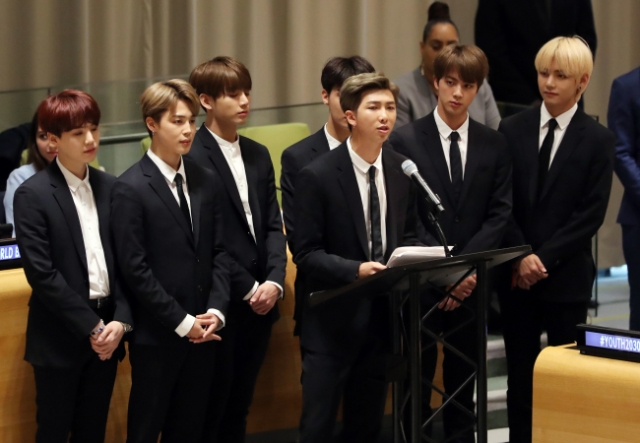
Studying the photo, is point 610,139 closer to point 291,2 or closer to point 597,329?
point 597,329

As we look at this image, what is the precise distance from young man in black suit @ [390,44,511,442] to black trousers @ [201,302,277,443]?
0.61m

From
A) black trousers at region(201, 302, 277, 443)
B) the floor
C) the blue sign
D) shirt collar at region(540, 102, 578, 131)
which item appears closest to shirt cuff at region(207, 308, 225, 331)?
black trousers at region(201, 302, 277, 443)

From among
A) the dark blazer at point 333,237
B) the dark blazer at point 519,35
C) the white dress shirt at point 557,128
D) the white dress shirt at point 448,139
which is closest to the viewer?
the dark blazer at point 333,237

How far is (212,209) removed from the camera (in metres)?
3.40

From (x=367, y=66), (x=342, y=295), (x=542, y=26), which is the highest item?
(x=542, y=26)

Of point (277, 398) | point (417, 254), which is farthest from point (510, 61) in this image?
point (417, 254)

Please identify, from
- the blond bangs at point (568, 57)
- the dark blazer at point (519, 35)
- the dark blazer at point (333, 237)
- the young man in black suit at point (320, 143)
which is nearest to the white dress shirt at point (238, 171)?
the young man in black suit at point (320, 143)

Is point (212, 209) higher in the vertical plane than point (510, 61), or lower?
lower

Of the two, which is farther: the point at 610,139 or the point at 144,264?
the point at 610,139

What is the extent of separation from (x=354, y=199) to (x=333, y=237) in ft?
0.47

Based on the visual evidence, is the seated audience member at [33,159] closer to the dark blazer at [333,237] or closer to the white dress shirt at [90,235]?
the white dress shirt at [90,235]

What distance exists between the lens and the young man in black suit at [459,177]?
3.66 m

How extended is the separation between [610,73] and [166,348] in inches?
198

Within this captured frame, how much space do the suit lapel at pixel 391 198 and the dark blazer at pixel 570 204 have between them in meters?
0.67
